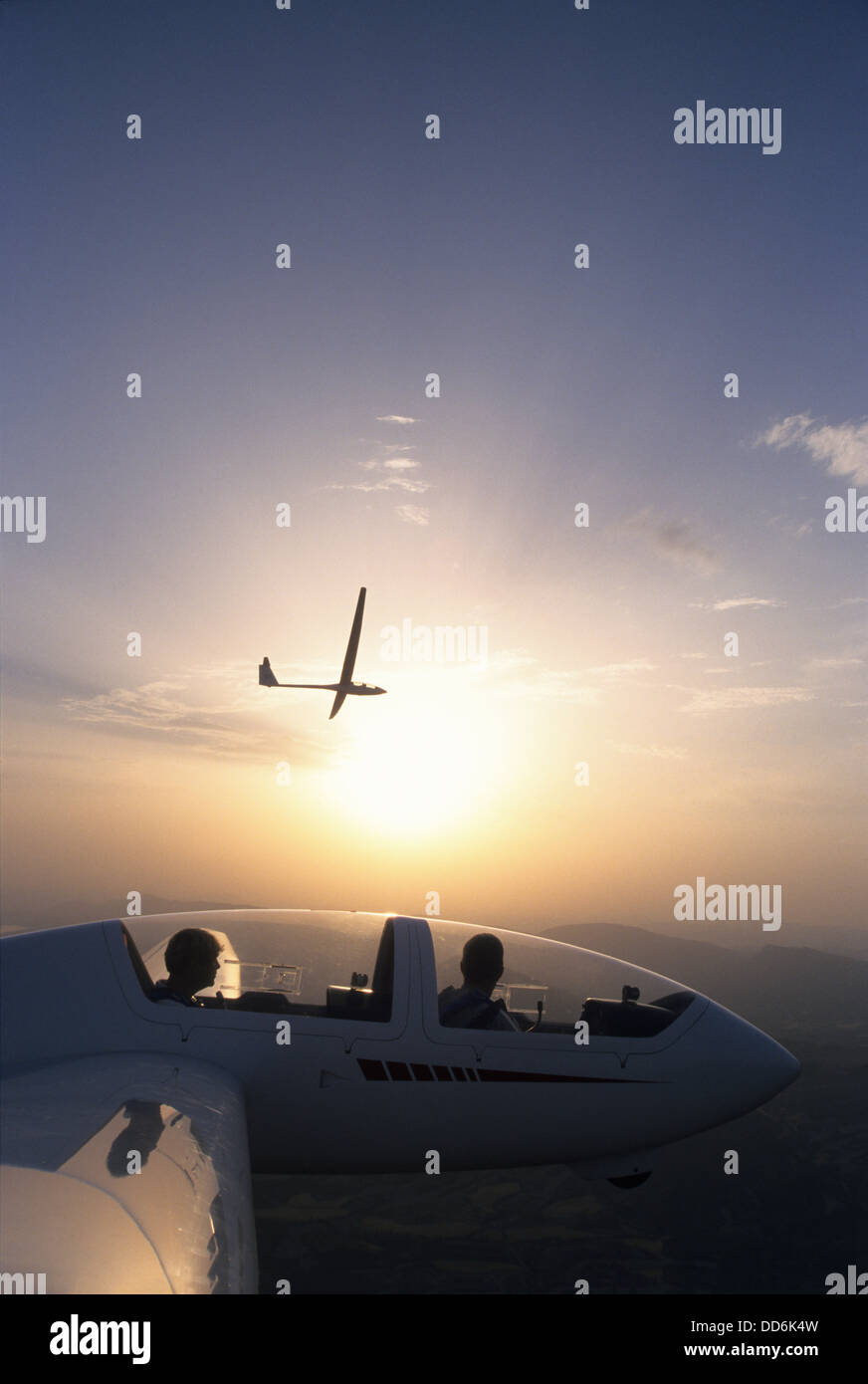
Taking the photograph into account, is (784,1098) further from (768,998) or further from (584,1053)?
(584,1053)

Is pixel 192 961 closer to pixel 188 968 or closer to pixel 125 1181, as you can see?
pixel 188 968

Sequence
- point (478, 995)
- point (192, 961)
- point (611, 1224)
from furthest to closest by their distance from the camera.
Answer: point (611, 1224) < point (478, 995) < point (192, 961)

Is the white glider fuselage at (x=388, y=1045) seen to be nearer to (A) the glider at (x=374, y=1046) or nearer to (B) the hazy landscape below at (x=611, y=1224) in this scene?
(A) the glider at (x=374, y=1046)

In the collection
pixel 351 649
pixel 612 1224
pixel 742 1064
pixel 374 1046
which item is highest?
pixel 351 649

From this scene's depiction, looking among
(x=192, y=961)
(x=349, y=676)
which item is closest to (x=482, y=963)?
(x=192, y=961)

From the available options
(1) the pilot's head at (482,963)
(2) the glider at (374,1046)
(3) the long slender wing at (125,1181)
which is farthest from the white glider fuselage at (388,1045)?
(3) the long slender wing at (125,1181)

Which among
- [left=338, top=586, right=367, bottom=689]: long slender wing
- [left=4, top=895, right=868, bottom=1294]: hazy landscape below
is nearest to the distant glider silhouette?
[left=338, top=586, right=367, bottom=689]: long slender wing
